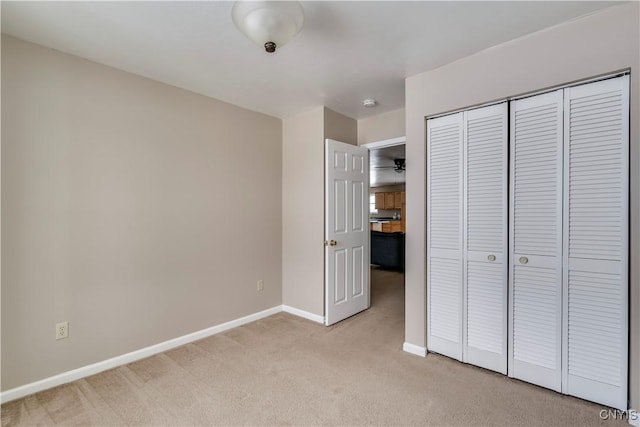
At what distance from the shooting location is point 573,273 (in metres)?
1.93

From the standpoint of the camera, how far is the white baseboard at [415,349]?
255cm

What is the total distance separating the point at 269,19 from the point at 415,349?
103 inches

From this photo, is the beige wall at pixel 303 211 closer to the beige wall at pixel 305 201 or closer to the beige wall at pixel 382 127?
the beige wall at pixel 305 201

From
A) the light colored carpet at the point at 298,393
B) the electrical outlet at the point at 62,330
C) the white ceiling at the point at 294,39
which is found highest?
the white ceiling at the point at 294,39

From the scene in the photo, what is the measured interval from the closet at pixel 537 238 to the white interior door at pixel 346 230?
1.06 m

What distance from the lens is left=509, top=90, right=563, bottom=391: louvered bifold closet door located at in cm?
198

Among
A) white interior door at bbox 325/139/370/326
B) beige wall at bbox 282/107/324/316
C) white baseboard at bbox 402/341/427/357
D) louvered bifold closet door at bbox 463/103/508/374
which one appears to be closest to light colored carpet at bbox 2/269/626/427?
white baseboard at bbox 402/341/427/357

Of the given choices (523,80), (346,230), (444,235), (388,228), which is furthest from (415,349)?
(388,228)

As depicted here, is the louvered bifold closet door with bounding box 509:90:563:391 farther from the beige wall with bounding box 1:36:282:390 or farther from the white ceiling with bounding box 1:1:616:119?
the beige wall with bounding box 1:36:282:390

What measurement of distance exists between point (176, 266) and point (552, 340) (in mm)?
2975

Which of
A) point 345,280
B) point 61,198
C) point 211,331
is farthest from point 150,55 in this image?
point 345,280

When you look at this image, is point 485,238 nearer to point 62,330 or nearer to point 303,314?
point 303,314

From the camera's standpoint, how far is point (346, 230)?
3465 mm

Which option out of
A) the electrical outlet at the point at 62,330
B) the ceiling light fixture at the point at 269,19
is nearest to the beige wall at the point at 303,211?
the ceiling light fixture at the point at 269,19
